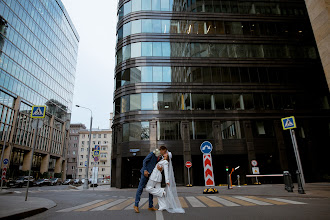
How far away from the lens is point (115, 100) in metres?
30.4

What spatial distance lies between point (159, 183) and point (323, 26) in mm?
8278

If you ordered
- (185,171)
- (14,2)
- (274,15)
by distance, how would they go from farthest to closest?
(14,2)
(274,15)
(185,171)

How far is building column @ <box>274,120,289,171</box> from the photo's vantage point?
25500 mm

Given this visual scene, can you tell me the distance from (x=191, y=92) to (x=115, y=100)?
10847 mm

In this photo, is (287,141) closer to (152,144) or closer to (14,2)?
(152,144)

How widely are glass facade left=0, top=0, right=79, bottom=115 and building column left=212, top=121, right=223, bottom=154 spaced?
3847 centimetres

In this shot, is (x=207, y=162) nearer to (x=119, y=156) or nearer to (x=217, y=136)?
(x=217, y=136)

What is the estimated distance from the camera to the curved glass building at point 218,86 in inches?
1042

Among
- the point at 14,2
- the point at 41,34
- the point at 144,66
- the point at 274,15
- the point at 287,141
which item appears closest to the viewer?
the point at 287,141

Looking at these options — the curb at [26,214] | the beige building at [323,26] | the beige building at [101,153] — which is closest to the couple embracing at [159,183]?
the curb at [26,214]

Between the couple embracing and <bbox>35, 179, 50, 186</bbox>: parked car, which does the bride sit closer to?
the couple embracing

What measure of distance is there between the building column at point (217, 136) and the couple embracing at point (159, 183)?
2048 cm

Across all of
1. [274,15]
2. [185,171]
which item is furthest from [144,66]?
[274,15]

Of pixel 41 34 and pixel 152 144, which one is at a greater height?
pixel 41 34
